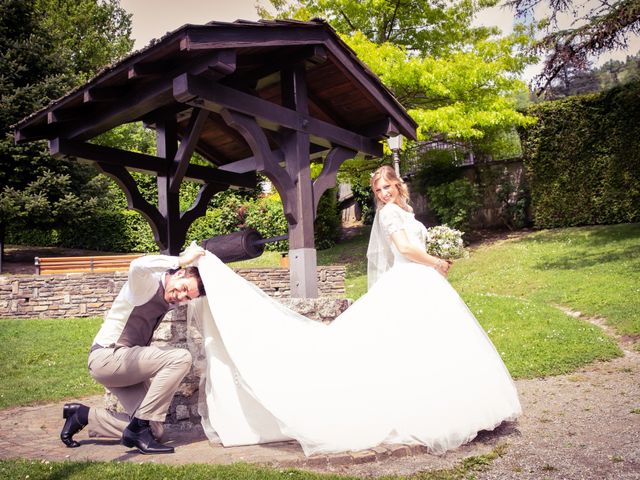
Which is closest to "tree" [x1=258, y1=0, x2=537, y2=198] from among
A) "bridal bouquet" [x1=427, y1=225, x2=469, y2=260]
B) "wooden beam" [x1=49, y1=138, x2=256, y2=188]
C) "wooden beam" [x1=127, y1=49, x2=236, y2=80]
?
"bridal bouquet" [x1=427, y1=225, x2=469, y2=260]

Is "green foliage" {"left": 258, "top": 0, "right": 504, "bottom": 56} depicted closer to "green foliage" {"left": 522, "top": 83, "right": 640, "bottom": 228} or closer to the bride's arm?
"green foliage" {"left": 522, "top": 83, "right": 640, "bottom": 228}

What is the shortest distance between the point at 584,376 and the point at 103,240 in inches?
767

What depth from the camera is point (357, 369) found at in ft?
13.5

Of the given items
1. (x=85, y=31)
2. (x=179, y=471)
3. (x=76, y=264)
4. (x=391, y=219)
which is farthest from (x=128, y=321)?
(x=85, y=31)

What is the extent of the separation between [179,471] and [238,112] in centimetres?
307

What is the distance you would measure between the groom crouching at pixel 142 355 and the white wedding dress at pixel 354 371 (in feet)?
0.74

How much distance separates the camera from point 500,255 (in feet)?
51.7

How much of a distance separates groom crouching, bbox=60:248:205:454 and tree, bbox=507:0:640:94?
1262 cm

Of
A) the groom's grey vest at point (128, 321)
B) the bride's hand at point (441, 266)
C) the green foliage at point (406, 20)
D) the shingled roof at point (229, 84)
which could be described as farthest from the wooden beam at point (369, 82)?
the green foliage at point (406, 20)

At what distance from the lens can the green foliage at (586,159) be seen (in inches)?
649

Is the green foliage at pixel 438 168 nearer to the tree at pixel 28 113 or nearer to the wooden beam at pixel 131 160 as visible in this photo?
the tree at pixel 28 113

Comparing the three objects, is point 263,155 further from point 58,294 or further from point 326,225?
point 326,225

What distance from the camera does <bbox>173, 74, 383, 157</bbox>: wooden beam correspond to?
4469mm

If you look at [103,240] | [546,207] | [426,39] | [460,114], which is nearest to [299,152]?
[460,114]
